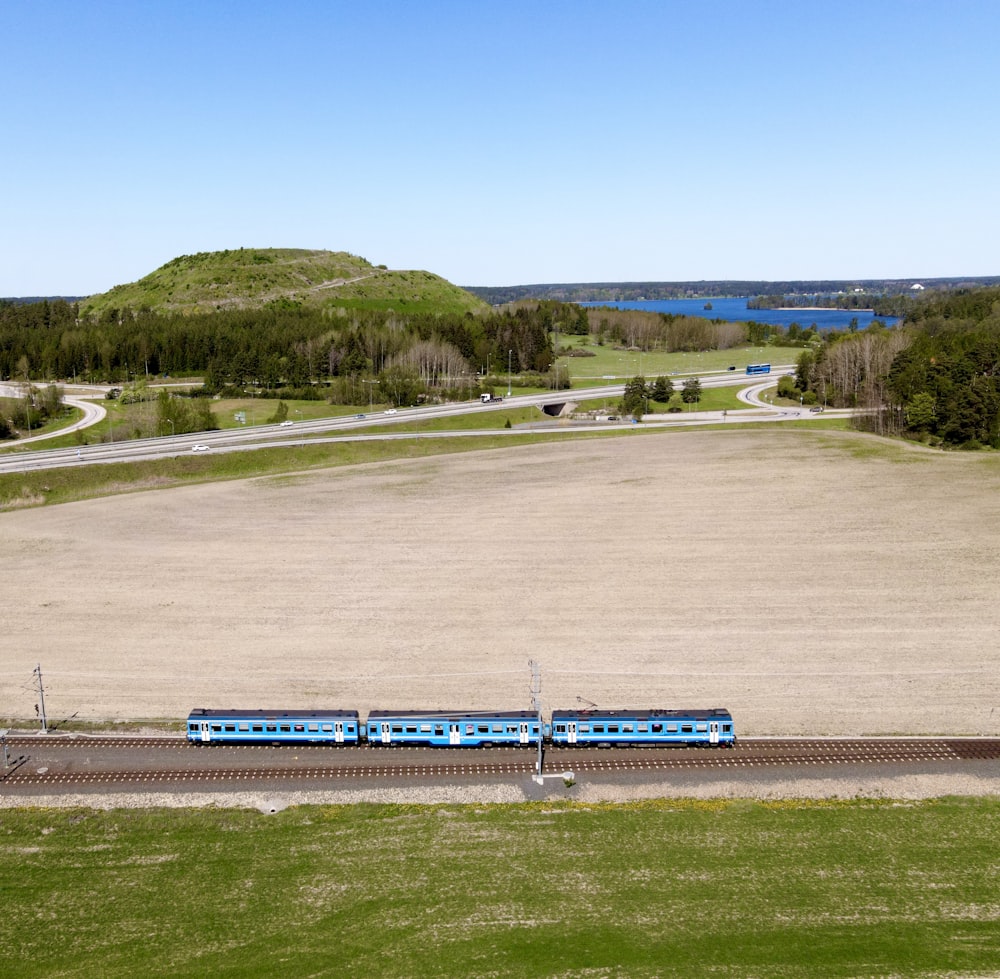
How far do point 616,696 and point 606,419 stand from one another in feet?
290

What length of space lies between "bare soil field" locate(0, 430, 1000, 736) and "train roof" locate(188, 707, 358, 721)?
12.1 feet

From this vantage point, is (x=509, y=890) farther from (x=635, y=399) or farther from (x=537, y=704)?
(x=635, y=399)

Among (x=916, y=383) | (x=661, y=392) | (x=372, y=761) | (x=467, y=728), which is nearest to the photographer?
(x=372, y=761)

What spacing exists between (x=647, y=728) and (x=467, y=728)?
8.88m

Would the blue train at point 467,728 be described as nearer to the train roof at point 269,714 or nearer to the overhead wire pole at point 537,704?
the train roof at point 269,714

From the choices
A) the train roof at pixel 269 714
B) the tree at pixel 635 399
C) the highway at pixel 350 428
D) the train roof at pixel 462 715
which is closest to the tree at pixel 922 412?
the highway at pixel 350 428

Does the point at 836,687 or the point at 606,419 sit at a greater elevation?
the point at 606,419

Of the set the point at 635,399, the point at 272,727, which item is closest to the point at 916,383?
the point at 635,399

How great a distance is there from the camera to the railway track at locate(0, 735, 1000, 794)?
39406mm

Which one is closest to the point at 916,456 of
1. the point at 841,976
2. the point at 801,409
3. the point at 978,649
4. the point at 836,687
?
the point at 801,409

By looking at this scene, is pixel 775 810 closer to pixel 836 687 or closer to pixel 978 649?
pixel 836 687

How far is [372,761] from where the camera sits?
4112 centimetres

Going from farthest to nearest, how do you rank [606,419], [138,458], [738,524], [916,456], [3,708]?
[606,419], [916,456], [138,458], [738,524], [3,708]

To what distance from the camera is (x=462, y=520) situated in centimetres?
8044
